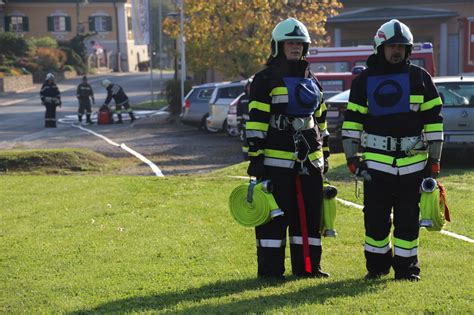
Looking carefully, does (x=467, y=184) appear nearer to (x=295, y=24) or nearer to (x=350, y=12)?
(x=295, y=24)

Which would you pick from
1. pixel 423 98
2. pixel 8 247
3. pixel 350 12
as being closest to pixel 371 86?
pixel 423 98

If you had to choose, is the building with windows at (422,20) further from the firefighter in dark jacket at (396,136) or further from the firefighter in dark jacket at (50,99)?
the firefighter in dark jacket at (396,136)

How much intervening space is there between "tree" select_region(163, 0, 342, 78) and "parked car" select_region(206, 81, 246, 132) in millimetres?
4847

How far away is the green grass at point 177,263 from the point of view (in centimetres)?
546

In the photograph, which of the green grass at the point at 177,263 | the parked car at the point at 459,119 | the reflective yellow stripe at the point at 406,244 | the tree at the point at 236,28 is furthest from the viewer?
the tree at the point at 236,28

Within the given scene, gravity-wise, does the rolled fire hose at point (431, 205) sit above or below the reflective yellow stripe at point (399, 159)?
below

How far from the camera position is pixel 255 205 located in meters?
5.95

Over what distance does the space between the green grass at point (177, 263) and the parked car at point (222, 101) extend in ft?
39.6

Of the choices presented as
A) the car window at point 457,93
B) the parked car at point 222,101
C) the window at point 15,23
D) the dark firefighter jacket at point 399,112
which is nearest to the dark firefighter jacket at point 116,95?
the parked car at point 222,101

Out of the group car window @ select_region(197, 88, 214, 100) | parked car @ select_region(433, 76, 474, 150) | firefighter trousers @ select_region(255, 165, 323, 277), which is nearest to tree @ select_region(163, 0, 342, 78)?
car window @ select_region(197, 88, 214, 100)

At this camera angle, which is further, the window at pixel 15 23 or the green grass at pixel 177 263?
the window at pixel 15 23

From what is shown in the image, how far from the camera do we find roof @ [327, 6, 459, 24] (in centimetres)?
3098

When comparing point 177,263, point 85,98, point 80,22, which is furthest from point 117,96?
point 80,22

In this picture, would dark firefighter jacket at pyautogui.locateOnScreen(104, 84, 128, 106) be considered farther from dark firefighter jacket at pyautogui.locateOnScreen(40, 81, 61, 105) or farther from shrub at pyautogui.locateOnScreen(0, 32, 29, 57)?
shrub at pyautogui.locateOnScreen(0, 32, 29, 57)
